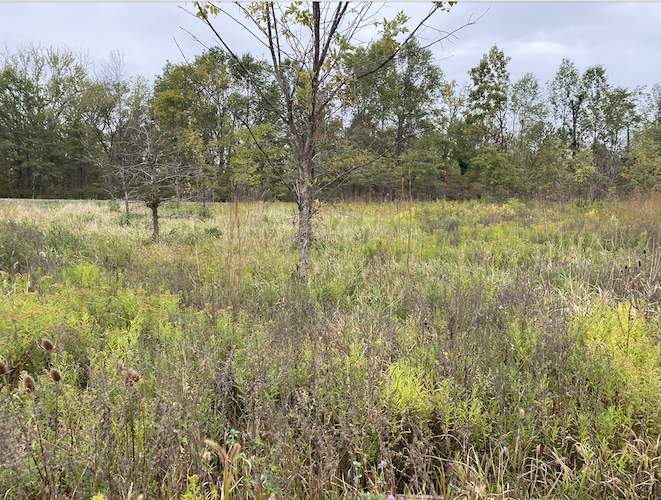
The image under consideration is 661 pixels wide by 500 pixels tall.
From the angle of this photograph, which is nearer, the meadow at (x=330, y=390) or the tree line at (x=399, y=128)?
the meadow at (x=330, y=390)

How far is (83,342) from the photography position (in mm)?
2289

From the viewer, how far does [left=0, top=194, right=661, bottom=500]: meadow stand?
1.32m

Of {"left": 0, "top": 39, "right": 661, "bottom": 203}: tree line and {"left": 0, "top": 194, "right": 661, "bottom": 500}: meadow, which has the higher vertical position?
{"left": 0, "top": 39, "right": 661, "bottom": 203}: tree line

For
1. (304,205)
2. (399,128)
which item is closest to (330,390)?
(304,205)

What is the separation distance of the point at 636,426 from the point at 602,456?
355mm

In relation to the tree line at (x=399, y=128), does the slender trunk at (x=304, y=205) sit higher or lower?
lower

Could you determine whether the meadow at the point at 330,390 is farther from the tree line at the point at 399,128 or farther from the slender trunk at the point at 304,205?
the tree line at the point at 399,128

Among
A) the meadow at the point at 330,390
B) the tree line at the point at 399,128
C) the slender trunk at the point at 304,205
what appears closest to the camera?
the meadow at the point at 330,390

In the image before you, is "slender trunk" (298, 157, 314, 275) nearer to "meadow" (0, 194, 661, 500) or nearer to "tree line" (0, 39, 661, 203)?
"meadow" (0, 194, 661, 500)

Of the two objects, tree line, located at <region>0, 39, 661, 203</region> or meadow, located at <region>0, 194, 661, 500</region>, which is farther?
tree line, located at <region>0, 39, 661, 203</region>

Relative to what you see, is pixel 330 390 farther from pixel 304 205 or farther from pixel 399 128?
pixel 399 128

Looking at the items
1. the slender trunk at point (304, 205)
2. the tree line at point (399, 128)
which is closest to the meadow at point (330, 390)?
the slender trunk at point (304, 205)

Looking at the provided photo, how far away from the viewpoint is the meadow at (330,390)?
1317mm

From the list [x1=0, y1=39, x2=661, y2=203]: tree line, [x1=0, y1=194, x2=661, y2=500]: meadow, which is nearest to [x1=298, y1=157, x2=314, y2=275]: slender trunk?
[x1=0, y1=194, x2=661, y2=500]: meadow
